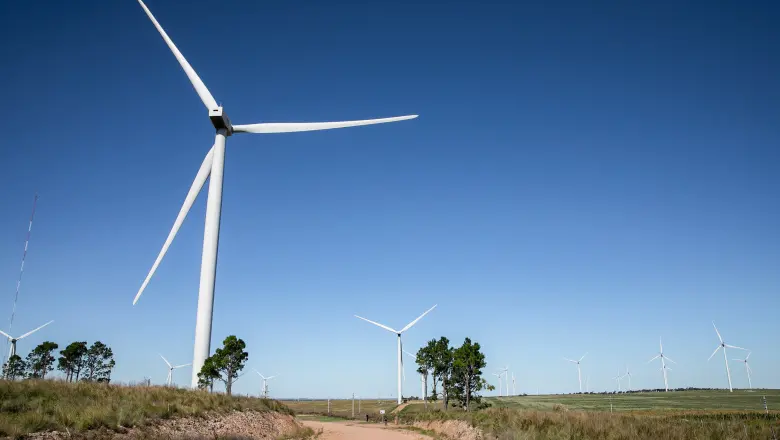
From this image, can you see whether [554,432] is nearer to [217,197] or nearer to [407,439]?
[407,439]

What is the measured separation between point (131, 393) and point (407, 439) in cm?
2111

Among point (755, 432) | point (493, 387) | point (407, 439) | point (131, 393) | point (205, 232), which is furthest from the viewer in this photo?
point (493, 387)

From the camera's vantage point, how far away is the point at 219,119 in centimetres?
4875

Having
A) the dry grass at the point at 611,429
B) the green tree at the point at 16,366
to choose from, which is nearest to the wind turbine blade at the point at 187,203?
the dry grass at the point at 611,429

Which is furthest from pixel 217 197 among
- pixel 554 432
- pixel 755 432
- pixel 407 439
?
pixel 755 432

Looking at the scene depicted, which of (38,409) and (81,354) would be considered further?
(81,354)

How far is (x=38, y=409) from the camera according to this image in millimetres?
18562

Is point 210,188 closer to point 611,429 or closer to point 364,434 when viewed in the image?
point 364,434

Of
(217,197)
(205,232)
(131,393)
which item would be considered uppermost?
(217,197)

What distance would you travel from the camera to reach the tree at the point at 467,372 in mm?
70250

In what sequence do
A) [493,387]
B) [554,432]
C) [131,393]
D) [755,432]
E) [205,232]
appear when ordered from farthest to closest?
[493,387], [205,232], [131,393], [554,432], [755,432]

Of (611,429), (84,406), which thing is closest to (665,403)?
(611,429)

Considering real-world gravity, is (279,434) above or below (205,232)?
below

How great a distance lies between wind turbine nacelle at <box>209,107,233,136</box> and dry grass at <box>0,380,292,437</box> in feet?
93.3
